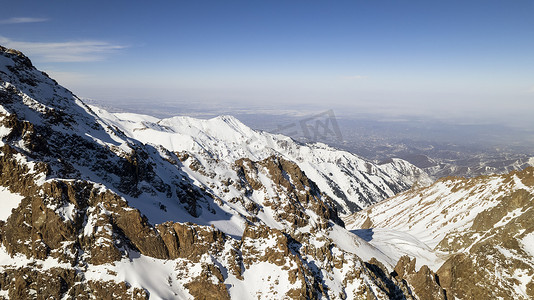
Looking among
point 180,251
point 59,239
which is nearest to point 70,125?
point 59,239

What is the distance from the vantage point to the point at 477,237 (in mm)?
118438

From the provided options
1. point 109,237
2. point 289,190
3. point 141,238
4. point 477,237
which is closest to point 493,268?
point 477,237

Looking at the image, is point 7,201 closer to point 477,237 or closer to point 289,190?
point 289,190

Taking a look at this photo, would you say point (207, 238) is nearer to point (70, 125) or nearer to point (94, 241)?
point (94, 241)

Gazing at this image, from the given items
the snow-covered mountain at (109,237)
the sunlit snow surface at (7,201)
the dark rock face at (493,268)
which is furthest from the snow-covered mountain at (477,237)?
the sunlit snow surface at (7,201)

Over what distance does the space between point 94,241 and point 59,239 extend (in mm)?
5811

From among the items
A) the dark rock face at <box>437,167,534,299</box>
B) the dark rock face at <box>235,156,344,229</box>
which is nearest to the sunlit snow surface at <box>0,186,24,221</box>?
the dark rock face at <box>235,156,344,229</box>

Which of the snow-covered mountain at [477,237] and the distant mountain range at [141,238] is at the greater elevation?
the distant mountain range at [141,238]

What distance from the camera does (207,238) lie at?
6191cm

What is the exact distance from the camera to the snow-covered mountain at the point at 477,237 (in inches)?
2844

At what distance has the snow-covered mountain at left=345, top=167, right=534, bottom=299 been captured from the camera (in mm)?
72250

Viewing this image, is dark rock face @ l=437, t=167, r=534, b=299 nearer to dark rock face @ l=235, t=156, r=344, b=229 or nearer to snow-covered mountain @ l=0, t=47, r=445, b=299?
snow-covered mountain @ l=0, t=47, r=445, b=299

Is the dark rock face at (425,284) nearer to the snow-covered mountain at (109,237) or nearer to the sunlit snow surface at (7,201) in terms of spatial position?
the snow-covered mountain at (109,237)

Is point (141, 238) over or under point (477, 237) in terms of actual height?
over
